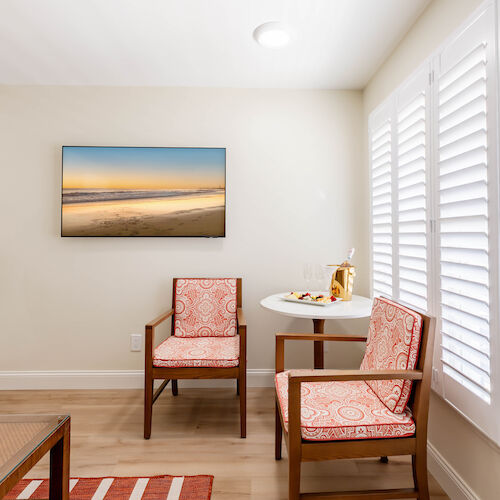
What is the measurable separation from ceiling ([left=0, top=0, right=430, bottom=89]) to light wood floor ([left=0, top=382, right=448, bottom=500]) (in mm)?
2416

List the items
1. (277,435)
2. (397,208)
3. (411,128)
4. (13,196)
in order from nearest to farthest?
(277,435)
(411,128)
(397,208)
(13,196)

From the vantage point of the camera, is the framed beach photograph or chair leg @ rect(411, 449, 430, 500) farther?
the framed beach photograph

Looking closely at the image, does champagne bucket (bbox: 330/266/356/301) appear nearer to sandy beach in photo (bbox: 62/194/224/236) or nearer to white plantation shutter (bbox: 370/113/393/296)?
white plantation shutter (bbox: 370/113/393/296)

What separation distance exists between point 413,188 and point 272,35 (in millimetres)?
1207

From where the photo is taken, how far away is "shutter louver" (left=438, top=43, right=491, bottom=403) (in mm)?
1344

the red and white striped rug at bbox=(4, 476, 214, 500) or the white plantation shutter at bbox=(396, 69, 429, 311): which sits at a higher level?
the white plantation shutter at bbox=(396, 69, 429, 311)

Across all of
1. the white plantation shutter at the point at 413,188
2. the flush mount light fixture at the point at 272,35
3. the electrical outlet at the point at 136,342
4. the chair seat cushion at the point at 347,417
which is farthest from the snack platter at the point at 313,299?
the flush mount light fixture at the point at 272,35

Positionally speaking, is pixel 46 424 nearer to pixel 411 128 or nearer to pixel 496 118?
pixel 496 118

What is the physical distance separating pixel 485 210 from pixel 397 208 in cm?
80

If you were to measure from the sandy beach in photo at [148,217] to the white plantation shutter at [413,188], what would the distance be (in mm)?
1312

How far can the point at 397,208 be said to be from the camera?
83.8 inches

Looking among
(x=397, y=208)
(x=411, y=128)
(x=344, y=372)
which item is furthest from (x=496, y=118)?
(x=344, y=372)

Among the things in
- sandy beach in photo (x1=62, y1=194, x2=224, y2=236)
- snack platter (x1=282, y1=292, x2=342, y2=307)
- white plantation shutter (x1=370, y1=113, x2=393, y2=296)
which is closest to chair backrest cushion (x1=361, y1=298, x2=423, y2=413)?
snack platter (x1=282, y1=292, x2=342, y2=307)

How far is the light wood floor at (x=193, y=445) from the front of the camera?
1700mm
